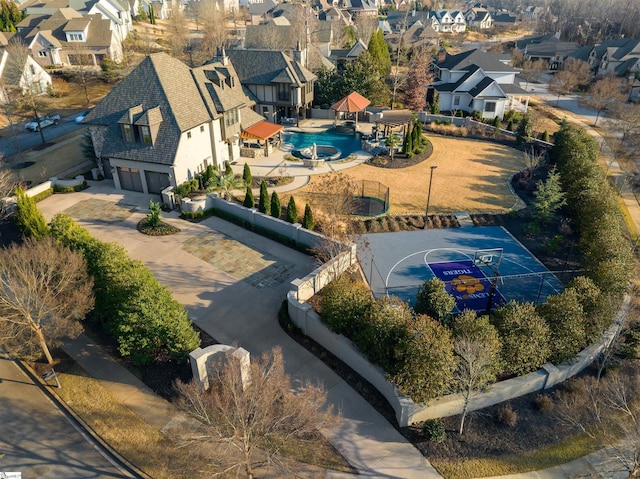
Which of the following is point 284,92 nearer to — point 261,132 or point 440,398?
point 261,132

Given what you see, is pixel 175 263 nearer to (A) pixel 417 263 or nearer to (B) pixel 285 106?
(A) pixel 417 263

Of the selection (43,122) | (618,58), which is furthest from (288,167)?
(618,58)

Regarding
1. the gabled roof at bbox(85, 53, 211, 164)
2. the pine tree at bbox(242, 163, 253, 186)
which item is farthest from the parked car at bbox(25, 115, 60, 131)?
the pine tree at bbox(242, 163, 253, 186)

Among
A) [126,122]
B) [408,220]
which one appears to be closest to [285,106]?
[126,122]

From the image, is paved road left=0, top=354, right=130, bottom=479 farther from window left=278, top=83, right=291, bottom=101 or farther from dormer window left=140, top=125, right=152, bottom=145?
window left=278, top=83, right=291, bottom=101

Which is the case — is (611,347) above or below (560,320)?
below

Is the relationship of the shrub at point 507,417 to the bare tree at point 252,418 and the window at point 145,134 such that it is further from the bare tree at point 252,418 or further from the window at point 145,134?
the window at point 145,134
